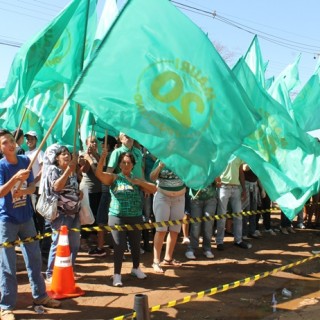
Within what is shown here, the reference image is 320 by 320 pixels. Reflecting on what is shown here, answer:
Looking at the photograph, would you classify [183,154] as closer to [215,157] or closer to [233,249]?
[215,157]

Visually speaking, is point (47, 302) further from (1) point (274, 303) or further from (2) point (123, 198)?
(1) point (274, 303)

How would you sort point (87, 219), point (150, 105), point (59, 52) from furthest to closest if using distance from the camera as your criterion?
point (87, 219) → point (59, 52) → point (150, 105)

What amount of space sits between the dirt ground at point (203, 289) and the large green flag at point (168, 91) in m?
2.16

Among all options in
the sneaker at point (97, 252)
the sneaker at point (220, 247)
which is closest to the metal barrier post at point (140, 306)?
the sneaker at point (97, 252)

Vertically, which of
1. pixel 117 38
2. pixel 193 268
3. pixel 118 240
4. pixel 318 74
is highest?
pixel 318 74

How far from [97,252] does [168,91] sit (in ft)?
14.7

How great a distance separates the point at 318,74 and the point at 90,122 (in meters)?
4.36

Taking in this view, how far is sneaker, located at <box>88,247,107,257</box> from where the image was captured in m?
7.94

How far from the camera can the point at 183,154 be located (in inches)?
167

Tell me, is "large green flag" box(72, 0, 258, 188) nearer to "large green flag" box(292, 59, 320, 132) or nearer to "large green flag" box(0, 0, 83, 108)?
"large green flag" box(0, 0, 83, 108)

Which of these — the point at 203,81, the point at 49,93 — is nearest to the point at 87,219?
the point at 49,93

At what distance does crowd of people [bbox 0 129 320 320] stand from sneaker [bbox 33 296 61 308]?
1cm

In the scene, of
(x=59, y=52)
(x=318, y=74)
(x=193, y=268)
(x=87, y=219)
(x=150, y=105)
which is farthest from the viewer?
(x=318, y=74)

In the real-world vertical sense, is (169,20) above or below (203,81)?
above
